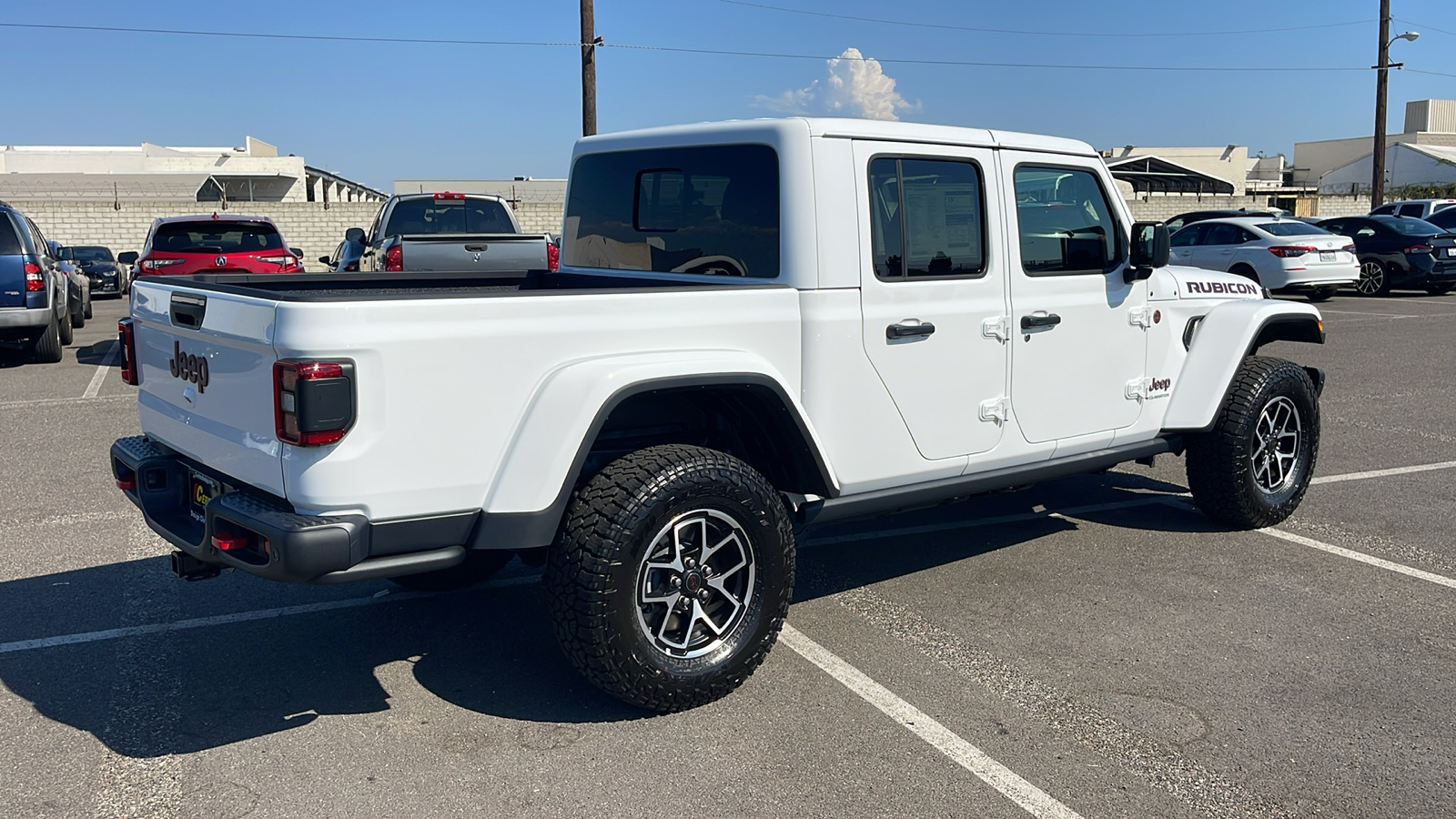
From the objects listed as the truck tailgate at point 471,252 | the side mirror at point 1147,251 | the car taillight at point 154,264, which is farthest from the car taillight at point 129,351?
the car taillight at point 154,264

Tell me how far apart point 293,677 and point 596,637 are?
1.32 meters

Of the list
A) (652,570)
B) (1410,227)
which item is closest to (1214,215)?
(1410,227)

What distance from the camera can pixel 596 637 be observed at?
12.3 feet

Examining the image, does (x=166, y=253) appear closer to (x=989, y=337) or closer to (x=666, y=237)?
(x=666, y=237)

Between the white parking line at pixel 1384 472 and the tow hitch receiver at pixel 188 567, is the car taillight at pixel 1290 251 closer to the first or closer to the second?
the white parking line at pixel 1384 472

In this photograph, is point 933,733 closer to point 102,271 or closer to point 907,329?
point 907,329

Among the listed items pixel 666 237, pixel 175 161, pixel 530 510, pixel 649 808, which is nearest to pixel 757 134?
pixel 666 237

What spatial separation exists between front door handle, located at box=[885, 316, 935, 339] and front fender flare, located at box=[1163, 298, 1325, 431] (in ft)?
6.04

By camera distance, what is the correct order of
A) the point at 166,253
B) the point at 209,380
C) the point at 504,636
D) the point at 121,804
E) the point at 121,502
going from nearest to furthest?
the point at 121,804, the point at 209,380, the point at 504,636, the point at 121,502, the point at 166,253

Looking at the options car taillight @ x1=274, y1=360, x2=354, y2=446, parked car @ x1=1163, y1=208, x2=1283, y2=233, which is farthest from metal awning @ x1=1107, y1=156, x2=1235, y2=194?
car taillight @ x1=274, y1=360, x2=354, y2=446

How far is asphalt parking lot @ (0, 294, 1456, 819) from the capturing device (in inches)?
137

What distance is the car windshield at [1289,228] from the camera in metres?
19.4

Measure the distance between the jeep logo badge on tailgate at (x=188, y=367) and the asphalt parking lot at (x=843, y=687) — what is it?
3.59ft

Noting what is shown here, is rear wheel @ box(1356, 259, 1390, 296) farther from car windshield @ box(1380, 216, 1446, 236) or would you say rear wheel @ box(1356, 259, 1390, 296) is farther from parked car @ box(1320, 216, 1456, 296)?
car windshield @ box(1380, 216, 1446, 236)
